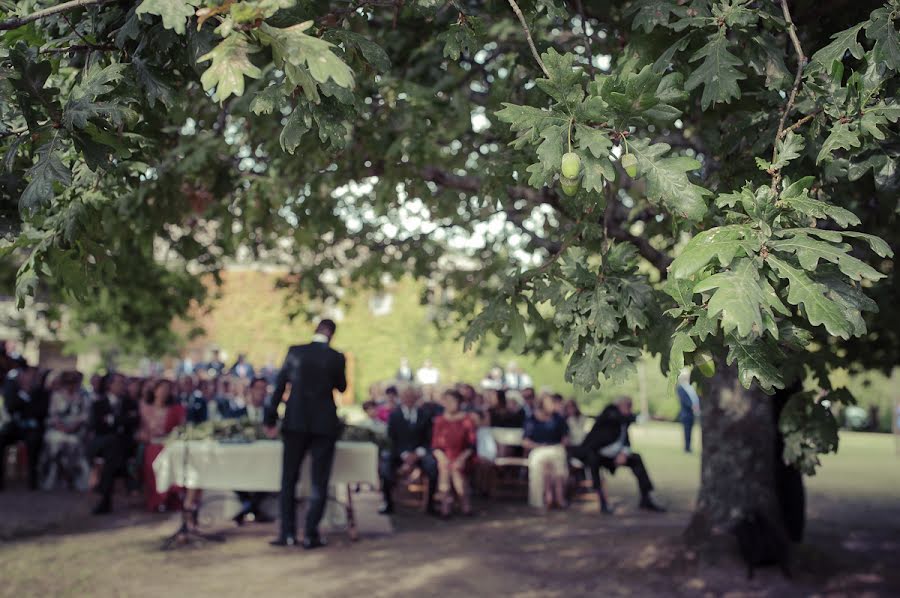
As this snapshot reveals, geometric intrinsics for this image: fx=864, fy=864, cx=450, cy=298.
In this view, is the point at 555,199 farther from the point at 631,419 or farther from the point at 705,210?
the point at 631,419

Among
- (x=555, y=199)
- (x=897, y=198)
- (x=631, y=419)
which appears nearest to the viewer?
(x=897, y=198)

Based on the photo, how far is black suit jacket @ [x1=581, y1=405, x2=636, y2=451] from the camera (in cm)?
1377

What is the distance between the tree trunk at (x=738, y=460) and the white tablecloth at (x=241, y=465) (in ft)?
12.3

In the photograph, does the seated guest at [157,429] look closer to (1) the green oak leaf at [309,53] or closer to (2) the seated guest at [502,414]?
(2) the seated guest at [502,414]

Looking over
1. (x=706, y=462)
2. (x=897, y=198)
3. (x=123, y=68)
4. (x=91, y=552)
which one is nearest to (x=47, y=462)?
(x=91, y=552)

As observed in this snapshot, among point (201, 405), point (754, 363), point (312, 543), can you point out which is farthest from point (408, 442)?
point (754, 363)

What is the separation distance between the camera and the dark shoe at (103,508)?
461 inches

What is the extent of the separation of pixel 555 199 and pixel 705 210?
4.38 metres

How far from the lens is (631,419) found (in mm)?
14000

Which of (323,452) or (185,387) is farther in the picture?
(185,387)

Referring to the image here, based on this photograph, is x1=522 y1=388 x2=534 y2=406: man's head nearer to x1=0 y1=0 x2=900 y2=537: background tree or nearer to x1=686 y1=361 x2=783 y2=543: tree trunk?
x1=686 y1=361 x2=783 y2=543: tree trunk

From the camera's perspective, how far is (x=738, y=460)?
8484mm

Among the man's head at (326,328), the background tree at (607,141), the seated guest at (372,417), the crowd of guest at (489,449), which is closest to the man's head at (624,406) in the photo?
the crowd of guest at (489,449)

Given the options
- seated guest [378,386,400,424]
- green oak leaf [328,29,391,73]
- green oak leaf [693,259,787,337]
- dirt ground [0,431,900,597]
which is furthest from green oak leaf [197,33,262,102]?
seated guest [378,386,400,424]
